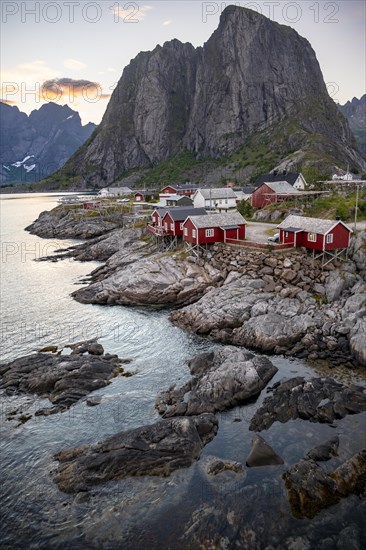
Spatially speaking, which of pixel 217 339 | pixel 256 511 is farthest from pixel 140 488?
pixel 217 339

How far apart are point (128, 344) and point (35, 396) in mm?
10586

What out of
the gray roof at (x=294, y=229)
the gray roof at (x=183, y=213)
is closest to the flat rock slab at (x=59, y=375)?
the gray roof at (x=294, y=229)

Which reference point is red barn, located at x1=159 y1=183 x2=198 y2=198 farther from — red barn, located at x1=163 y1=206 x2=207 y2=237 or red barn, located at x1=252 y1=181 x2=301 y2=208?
red barn, located at x1=163 y1=206 x2=207 y2=237

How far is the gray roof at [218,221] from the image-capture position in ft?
172

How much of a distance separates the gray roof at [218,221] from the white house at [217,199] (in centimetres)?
3156

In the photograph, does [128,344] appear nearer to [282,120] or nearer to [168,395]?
[168,395]

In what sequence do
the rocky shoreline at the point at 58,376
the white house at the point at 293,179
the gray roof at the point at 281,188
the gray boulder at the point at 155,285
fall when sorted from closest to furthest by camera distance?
the rocky shoreline at the point at 58,376
the gray boulder at the point at 155,285
the gray roof at the point at 281,188
the white house at the point at 293,179

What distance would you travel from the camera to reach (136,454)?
877 inches

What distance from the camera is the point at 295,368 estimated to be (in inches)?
1252

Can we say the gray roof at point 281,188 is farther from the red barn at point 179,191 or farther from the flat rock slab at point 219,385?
the flat rock slab at point 219,385

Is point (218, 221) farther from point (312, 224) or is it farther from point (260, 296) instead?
point (260, 296)

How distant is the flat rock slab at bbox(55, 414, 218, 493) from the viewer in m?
21.3

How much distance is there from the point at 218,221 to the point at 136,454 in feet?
119

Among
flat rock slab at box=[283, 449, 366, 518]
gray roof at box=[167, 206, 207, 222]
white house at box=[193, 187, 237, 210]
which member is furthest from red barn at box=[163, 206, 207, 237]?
flat rock slab at box=[283, 449, 366, 518]
